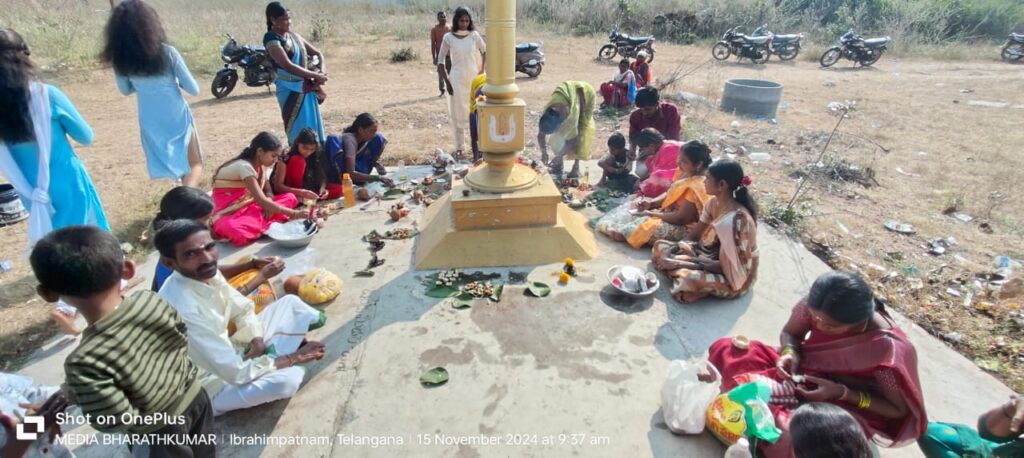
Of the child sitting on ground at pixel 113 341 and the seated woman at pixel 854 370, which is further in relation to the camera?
the seated woman at pixel 854 370

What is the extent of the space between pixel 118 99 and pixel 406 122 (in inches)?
233

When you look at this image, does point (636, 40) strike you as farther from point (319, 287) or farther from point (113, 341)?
point (113, 341)

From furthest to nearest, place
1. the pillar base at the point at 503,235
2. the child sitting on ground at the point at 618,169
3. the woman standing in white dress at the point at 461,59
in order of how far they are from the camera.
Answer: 1. the woman standing in white dress at the point at 461,59
2. the child sitting on ground at the point at 618,169
3. the pillar base at the point at 503,235

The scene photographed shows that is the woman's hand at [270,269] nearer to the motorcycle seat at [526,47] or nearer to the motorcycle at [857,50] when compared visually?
the motorcycle seat at [526,47]

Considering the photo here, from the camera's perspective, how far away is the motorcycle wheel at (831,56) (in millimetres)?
14488

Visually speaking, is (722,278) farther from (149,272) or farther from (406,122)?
(406,122)

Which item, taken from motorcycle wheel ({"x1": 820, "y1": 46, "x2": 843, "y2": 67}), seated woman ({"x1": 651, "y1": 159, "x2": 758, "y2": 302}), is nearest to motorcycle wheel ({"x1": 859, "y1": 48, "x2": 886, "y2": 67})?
motorcycle wheel ({"x1": 820, "y1": 46, "x2": 843, "y2": 67})

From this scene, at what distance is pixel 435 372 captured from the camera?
8.82 feet

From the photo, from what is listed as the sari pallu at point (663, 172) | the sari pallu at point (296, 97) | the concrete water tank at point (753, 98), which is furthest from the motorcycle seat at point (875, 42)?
the sari pallu at point (296, 97)

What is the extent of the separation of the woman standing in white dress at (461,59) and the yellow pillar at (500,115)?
90.3 inches

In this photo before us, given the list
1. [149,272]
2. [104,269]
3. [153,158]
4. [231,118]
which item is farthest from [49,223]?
[231,118]

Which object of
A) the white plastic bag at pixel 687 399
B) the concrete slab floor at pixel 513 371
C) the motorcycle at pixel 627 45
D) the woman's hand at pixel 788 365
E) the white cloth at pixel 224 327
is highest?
the motorcycle at pixel 627 45

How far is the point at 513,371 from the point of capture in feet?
8.91

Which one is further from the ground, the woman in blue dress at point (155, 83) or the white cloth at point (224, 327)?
the woman in blue dress at point (155, 83)
